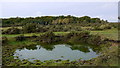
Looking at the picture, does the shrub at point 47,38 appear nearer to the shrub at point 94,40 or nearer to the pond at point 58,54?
the pond at point 58,54

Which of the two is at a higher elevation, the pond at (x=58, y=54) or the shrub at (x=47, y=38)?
the shrub at (x=47, y=38)

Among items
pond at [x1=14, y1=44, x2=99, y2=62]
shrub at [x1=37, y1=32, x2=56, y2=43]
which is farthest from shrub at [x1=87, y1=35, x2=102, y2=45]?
shrub at [x1=37, y1=32, x2=56, y2=43]

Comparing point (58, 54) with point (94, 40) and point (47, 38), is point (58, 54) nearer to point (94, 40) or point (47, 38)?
point (94, 40)

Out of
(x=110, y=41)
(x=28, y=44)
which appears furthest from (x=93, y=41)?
(x=28, y=44)

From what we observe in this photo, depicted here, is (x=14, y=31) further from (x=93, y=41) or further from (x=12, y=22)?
(x=12, y=22)

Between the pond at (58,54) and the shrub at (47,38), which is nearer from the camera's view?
the pond at (58,54)

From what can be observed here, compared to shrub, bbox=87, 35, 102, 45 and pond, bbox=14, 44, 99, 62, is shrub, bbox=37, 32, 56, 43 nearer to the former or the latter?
pond, bbox=14, 44, 99, 62

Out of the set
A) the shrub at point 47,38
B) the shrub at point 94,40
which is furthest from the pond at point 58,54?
the shrub at point 47,38

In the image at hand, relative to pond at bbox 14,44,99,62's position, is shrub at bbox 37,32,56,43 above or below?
above

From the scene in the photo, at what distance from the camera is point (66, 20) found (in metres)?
43.4

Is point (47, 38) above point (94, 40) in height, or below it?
above

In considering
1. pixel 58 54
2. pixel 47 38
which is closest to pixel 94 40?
pixel 58 54

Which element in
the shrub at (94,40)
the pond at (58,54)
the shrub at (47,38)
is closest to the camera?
the pond at (58,54)

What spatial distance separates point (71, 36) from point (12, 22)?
26.0 meters
